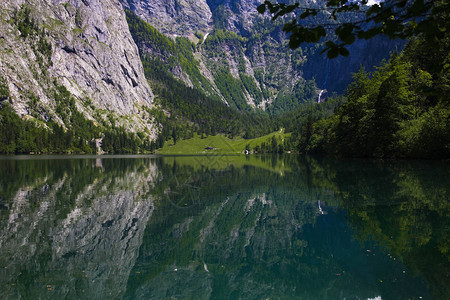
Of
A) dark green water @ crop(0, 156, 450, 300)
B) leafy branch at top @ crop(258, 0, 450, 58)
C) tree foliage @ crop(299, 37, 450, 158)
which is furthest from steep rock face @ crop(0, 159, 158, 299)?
tree foliage @ crop(299, 37, 450, 158)

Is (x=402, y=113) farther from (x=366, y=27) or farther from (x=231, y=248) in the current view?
(x=366, y=27)

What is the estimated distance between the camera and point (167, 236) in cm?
1305

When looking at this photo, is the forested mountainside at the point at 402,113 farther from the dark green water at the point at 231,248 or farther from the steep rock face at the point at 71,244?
the steep rock face at the point at 71,244

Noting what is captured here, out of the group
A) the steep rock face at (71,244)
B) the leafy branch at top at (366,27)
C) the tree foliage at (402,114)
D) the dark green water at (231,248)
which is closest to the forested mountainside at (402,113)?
the tree foliage at (402,114)

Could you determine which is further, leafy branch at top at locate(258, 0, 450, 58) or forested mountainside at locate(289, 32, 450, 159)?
forested mountainside at locate(289, 32, 450, 159)

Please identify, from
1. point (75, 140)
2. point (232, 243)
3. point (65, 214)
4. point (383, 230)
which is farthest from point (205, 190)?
point (75, 140)

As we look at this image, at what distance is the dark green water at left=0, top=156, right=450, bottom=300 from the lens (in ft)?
26.5

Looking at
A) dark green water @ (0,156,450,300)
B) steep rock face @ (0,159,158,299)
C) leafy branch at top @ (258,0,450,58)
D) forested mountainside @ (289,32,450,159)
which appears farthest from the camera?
forested mountainside @ (289,32,450,159)

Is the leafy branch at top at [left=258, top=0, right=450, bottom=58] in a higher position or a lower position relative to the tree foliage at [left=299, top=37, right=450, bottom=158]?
lower

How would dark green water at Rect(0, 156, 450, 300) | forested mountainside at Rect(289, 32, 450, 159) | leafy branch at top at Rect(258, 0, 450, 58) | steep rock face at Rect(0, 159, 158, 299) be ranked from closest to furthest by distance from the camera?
1. leafy branch at top at Rect(258, 0, 450, 58)
2. dark green water at Rect(0, 156, 450, 300)
3. steep rock face at Rect(0, 159, 158, 299)
4. forested mountainside at Rect(289, 32, 450, 159)

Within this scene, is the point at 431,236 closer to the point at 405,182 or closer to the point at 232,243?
the point at 232,243

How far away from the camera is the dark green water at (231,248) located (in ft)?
26.5

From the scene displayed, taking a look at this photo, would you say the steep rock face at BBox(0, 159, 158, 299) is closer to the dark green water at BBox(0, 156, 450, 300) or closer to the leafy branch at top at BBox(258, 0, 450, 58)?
the dark green water at BBox(0, 156, 450, 300)

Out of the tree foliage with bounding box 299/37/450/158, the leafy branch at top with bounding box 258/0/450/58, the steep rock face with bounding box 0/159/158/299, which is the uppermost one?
the tree foliage with bounding box 299/37/450/158
